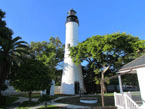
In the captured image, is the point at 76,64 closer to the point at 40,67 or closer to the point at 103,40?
the point at 103,40

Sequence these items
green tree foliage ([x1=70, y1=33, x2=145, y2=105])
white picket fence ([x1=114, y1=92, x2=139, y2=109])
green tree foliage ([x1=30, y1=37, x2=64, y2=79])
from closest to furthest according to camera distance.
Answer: white picket fence ([x1=114, y1=92, x2=139, y2=109]) < green tree foliage ([x1=70, y1=33, x2=145, y2=105]) < green tree foliage ([x1=30, y1=37, x2=64, y2=79])

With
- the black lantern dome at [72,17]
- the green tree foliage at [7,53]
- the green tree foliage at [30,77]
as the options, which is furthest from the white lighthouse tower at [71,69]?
the green tree foliage at [7,53]

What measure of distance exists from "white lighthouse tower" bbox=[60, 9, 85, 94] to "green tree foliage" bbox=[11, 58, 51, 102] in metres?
9.37

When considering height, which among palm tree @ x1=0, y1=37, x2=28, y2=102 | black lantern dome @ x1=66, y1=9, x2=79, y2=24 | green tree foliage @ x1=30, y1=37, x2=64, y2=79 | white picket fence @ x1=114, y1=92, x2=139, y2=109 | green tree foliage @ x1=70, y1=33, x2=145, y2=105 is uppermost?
black lantern dome @ x1=66, y1=9, x2=79, y2=24

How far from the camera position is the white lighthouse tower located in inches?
872

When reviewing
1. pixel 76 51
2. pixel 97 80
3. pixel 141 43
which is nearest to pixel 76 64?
pixel 76 51

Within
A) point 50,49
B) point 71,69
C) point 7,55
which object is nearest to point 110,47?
point 71,69

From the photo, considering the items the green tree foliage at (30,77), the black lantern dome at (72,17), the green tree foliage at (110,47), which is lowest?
the green tree foliage at (30,77)

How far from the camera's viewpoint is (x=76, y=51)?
22.5 metres

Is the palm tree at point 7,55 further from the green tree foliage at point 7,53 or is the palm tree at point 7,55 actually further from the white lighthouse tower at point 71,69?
the white lighthouse tower at point 71,69

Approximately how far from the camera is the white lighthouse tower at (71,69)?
22.2m

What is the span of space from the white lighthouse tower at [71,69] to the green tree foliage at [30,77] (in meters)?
9.37

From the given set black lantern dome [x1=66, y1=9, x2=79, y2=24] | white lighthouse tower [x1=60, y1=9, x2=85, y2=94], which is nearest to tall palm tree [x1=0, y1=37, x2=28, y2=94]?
white lighthouse tower [x1=60, y1=9, x2=85, y2=94]

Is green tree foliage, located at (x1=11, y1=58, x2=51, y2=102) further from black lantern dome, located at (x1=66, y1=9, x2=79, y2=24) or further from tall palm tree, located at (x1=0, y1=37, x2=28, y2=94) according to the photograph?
black lantern dome, located at (x1=66, y1=9, x2=79, y2=24)
